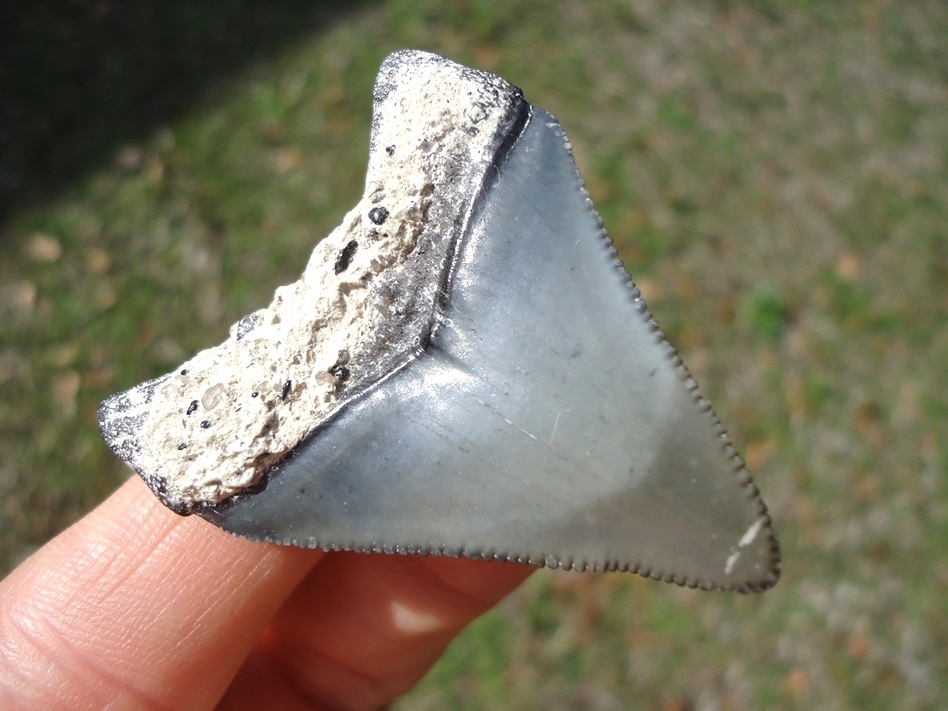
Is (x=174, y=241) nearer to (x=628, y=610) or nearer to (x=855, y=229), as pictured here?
(x=628, y=610)

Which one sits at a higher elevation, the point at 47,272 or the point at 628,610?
the point at 47,272

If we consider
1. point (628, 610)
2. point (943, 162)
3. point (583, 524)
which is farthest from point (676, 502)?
point (943, 162)

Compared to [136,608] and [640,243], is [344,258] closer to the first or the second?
[136,608]

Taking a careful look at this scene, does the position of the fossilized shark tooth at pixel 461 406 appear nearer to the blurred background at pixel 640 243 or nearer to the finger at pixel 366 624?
the finger at pixel 366 624

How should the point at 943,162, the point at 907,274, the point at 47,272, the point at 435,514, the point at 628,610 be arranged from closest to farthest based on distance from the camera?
the point at 435,514, the point at 628,610, the point at 47,272, the point at 907,274, the point at 943,162

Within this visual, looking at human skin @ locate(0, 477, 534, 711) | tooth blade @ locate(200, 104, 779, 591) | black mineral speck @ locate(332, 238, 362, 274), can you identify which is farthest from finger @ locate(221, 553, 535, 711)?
black mineral speck @ locate(332, 238, 362, 274)

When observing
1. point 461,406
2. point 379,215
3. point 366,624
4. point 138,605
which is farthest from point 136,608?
point 379,215

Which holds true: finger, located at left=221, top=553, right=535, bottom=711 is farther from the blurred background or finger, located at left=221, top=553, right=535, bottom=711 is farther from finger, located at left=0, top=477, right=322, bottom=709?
the blurred background
